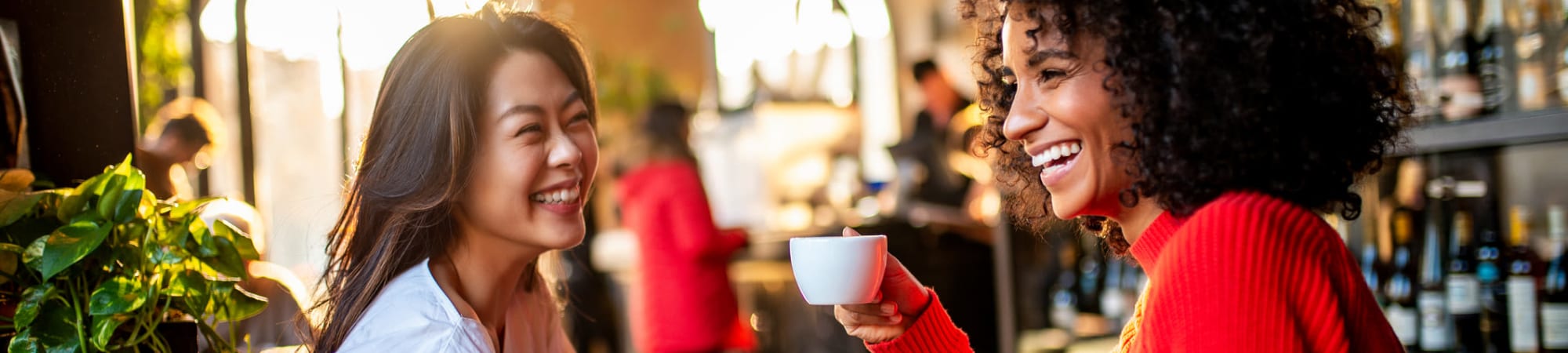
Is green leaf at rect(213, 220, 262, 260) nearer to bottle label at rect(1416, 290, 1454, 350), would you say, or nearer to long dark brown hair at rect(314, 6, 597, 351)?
long dark brown hair at rect(314, 6, 597, 351)

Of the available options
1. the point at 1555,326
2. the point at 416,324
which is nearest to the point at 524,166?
the point at 416,324

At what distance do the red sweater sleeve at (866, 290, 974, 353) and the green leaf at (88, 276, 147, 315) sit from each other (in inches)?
27.5

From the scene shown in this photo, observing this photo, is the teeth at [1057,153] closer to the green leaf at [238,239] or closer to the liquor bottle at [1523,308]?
the green leaf at [238,239]

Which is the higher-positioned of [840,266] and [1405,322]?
[840,266]

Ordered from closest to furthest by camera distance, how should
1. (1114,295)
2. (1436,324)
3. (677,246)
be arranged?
(1436,324), (1114,295), (677,246)

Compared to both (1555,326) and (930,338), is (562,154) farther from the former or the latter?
(1555,326)

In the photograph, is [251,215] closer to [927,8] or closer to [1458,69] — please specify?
[1458,69]

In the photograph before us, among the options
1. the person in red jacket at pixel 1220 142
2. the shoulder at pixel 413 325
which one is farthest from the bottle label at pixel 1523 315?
the shoulder at pixel 413 325

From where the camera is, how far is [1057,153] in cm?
104

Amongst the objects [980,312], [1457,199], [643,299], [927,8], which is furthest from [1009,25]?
[927,8]

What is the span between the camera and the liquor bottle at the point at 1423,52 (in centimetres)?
176

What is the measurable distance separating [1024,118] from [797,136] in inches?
252

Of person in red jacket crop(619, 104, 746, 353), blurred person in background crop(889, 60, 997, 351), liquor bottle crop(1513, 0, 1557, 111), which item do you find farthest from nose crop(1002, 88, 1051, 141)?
person in red jacket crop(619, 104, 746, 353)

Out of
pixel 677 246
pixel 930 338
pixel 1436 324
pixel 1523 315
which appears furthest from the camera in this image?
pixel 677 246
